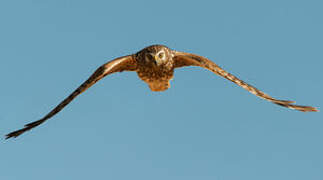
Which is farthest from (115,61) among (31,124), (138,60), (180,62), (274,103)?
(274,103)

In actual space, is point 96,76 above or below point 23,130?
above

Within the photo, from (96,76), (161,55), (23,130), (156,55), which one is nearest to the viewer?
(23,130)

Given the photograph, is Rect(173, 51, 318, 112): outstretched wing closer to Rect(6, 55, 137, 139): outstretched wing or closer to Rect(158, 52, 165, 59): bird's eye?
Rect(158, 52, 165, 59): bird's eye

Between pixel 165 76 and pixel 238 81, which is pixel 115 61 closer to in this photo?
pixel 165 76

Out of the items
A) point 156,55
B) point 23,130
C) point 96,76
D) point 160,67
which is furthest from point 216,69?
point 23,130

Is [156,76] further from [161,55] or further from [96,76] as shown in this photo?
[96,76]

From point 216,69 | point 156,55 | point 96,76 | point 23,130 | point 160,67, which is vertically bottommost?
point 23,130

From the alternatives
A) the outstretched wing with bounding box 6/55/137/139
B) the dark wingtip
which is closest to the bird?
the outstretched wing with bounding box 6/55/137/139
